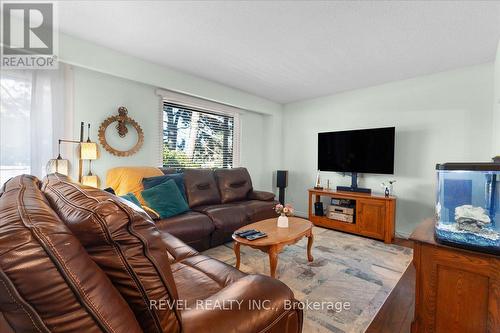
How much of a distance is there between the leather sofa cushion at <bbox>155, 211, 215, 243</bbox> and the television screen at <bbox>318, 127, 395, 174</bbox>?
2435 mm

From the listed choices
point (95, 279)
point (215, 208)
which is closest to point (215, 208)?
point (215, 208)

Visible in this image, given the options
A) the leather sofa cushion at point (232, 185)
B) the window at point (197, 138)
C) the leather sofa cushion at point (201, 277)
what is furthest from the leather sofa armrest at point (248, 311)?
the window at point (197, 138)

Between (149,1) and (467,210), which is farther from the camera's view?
(149,1)

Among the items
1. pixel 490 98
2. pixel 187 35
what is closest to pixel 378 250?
pixel 490 98

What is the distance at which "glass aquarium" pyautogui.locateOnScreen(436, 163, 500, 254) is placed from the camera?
1.09 m

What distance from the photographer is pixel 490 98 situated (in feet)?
9.45

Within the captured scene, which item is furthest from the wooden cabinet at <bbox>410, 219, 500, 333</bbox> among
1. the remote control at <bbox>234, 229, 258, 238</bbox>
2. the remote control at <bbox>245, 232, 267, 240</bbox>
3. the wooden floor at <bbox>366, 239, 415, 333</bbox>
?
the remote control at <bbox>234, 229, 258, 238</bbox>

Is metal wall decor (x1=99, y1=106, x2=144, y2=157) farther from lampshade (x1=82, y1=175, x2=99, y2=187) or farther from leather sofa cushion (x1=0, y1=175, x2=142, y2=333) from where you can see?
leather sofa cushion (x1=0, y1=175, x2=142, y2=333)

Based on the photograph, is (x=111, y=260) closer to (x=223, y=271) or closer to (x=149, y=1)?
(x=223, y=271)

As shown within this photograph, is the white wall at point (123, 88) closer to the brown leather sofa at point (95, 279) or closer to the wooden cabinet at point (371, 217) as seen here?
the brown leather sofa at point (95, 279)

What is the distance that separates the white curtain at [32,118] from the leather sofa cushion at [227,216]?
5.76ft

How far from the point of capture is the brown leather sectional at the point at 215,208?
98.3 inches

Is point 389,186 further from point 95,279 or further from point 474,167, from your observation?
point 95,279

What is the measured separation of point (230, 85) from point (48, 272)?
12.3 feet
